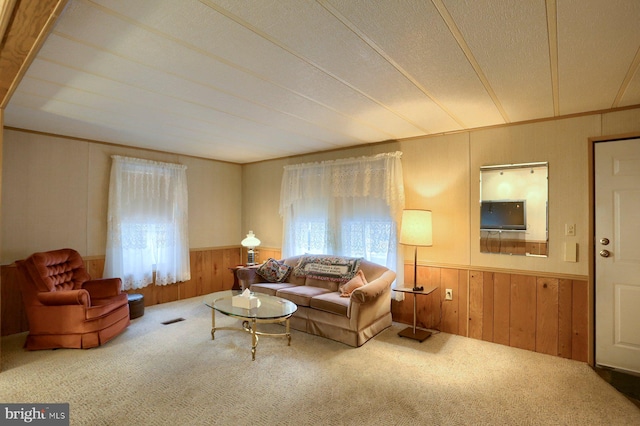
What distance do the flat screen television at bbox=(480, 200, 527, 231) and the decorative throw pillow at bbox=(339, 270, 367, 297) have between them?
144cm

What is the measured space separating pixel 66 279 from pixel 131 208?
1230 millimetres

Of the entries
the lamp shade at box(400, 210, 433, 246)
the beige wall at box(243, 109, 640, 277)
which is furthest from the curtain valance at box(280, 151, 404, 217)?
the lamp shade at box(400, 210, 433, 246)

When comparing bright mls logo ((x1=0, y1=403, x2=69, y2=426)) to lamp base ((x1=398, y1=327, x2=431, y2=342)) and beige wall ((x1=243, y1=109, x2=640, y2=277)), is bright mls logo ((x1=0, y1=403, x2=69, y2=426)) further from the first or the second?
beige wall ((x1=243, y1=109, x2=640, y2=277))

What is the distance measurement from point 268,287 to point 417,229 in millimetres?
1949

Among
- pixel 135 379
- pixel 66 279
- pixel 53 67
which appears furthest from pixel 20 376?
pixel 53 67

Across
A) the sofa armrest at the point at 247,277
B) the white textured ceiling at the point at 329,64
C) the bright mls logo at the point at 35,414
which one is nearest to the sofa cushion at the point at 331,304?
the sofa armrest at the point at 247,277

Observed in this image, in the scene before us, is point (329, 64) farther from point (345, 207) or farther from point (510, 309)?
point (510, 309)

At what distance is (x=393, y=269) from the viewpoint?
4039 millimetres

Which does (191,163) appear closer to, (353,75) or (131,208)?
(131,208)

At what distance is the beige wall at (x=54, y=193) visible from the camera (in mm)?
3639

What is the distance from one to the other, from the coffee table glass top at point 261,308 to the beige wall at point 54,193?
1.98 meters

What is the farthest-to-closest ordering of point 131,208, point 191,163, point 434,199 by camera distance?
point 191,163
point 131,208
point 434,199

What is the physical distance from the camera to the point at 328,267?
13.8 feet

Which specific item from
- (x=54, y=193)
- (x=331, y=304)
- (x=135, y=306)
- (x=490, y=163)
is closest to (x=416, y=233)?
(x=490, y=163)
